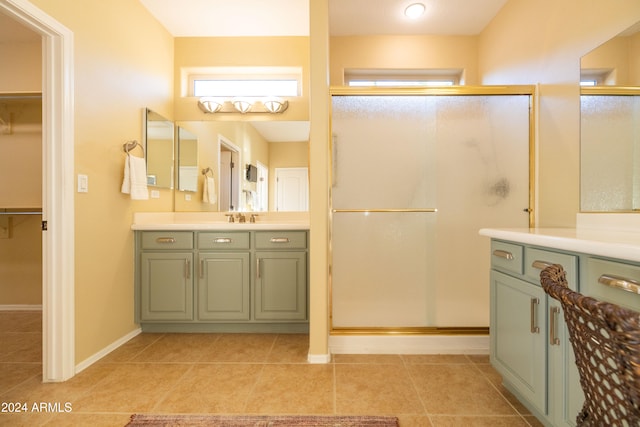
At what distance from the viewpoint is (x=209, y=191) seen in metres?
3.21

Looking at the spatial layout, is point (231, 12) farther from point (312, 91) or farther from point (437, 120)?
point (437, 120)

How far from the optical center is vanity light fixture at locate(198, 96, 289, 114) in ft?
10.5

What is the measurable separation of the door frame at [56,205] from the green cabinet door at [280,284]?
1230mm

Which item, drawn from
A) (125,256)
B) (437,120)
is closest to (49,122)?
(125,256)

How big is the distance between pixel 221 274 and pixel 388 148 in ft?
5.36

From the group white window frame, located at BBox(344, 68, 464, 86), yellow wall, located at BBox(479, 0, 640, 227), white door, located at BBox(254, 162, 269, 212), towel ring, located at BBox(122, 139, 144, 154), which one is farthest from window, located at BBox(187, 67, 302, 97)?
yellow wall, located at BBox(479, 0, 640, 227)

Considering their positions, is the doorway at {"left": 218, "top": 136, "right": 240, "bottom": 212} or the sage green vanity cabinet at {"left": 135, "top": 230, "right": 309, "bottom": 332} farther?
the doorway at {"left": 218, "top": 136, "right": 240, "bottom": 212}

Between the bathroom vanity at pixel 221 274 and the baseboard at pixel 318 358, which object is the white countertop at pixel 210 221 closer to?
the bathroom vanity at pixel 221 274

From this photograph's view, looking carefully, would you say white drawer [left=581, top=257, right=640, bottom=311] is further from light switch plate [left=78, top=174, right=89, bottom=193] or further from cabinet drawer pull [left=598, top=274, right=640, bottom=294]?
light switch plate [left=78, top=174, right=89, bottom=193]

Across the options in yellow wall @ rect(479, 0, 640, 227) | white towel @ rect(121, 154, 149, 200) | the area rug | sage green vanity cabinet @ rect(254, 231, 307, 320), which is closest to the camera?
the area rug

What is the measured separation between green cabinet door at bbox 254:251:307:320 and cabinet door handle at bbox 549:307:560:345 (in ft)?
5.46

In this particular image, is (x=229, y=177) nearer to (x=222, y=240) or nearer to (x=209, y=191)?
(x=209, y=191)

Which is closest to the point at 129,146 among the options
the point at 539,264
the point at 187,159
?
the point at 187,159

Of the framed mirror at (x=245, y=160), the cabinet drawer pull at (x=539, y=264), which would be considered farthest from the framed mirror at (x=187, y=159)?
the cabinet drawer pull at (x=539, y=264)
